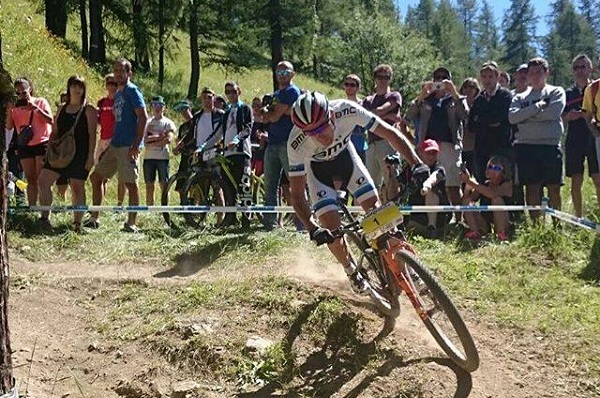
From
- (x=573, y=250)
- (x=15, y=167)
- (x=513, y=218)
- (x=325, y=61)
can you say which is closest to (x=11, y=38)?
(x=15, y=167)

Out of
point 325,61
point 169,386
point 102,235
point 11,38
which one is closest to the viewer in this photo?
point 169,386

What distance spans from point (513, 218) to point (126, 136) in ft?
16.3

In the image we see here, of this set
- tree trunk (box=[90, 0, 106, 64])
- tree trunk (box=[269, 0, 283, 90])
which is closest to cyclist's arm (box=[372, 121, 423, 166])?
tree trunk (box=[90, 0, 106, 64])

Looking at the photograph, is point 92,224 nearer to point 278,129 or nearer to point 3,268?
point 278,129

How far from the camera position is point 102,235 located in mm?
7809

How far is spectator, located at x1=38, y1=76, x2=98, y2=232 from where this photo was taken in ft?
25.5

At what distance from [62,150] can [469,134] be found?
5.16 m

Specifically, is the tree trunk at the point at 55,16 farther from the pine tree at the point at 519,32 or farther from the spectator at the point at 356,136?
the pine tree at the point at 519,32

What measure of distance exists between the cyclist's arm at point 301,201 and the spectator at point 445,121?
3231 mm

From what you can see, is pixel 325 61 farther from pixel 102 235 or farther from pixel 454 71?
pixel 102 235

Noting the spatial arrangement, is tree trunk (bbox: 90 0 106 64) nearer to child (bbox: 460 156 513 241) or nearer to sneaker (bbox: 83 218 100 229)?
sneaker (bbox: 83 218 100 229)

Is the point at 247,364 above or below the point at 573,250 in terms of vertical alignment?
below

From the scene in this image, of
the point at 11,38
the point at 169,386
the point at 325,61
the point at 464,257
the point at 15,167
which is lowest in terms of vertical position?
the point at 169,386

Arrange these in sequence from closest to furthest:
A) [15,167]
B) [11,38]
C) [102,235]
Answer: [102,235] < [15,167] < [11,38]
